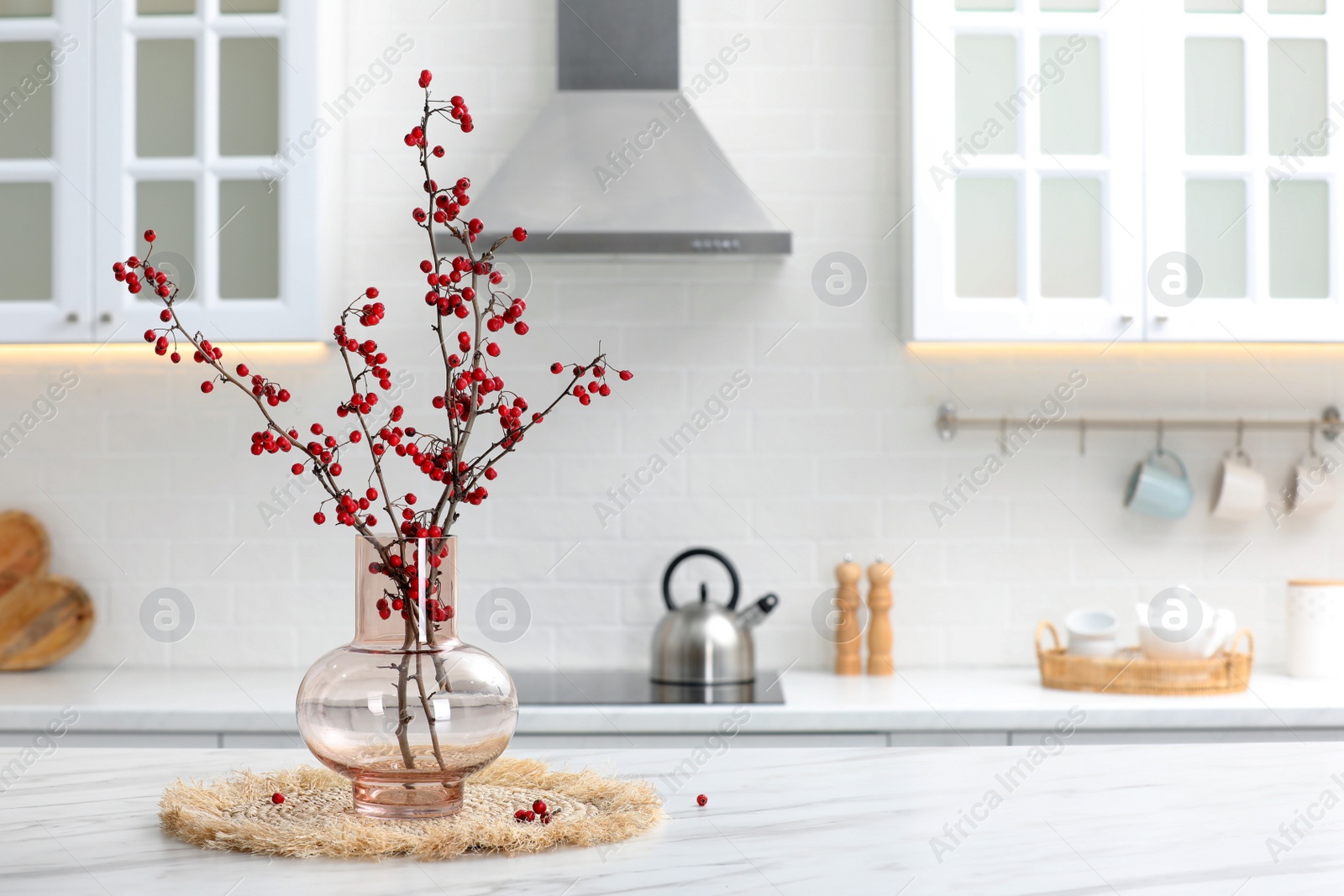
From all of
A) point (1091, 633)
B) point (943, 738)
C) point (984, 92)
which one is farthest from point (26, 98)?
point (1091, 633)

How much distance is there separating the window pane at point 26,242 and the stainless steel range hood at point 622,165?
96 cm

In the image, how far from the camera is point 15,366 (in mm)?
2879

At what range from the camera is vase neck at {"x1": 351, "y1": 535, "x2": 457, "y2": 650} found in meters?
0.95

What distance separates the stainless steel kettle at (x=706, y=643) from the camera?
254cm

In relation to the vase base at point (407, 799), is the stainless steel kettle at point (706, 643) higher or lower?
lower

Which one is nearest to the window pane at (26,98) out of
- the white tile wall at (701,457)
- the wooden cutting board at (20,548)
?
the white tile wall at (701,457)

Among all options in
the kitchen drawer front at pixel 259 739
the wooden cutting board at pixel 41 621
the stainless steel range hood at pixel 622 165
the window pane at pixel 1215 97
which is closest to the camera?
the kitchen drawer front at pixel 259 739

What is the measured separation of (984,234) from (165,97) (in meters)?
1.84

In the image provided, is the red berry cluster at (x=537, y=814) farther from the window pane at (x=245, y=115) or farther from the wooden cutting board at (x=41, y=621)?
the wooden cutting board at (x=41, y=621)

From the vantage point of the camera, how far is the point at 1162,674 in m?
2.46

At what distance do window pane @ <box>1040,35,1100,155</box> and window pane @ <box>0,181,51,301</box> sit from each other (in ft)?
7.23

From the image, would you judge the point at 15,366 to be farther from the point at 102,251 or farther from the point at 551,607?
the point at 551,607

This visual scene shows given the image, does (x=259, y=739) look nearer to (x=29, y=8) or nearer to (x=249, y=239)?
(x=249, y=239)

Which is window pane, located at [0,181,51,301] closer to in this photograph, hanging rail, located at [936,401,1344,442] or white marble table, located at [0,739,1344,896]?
white marble table, located at [0,739,1344,896]
